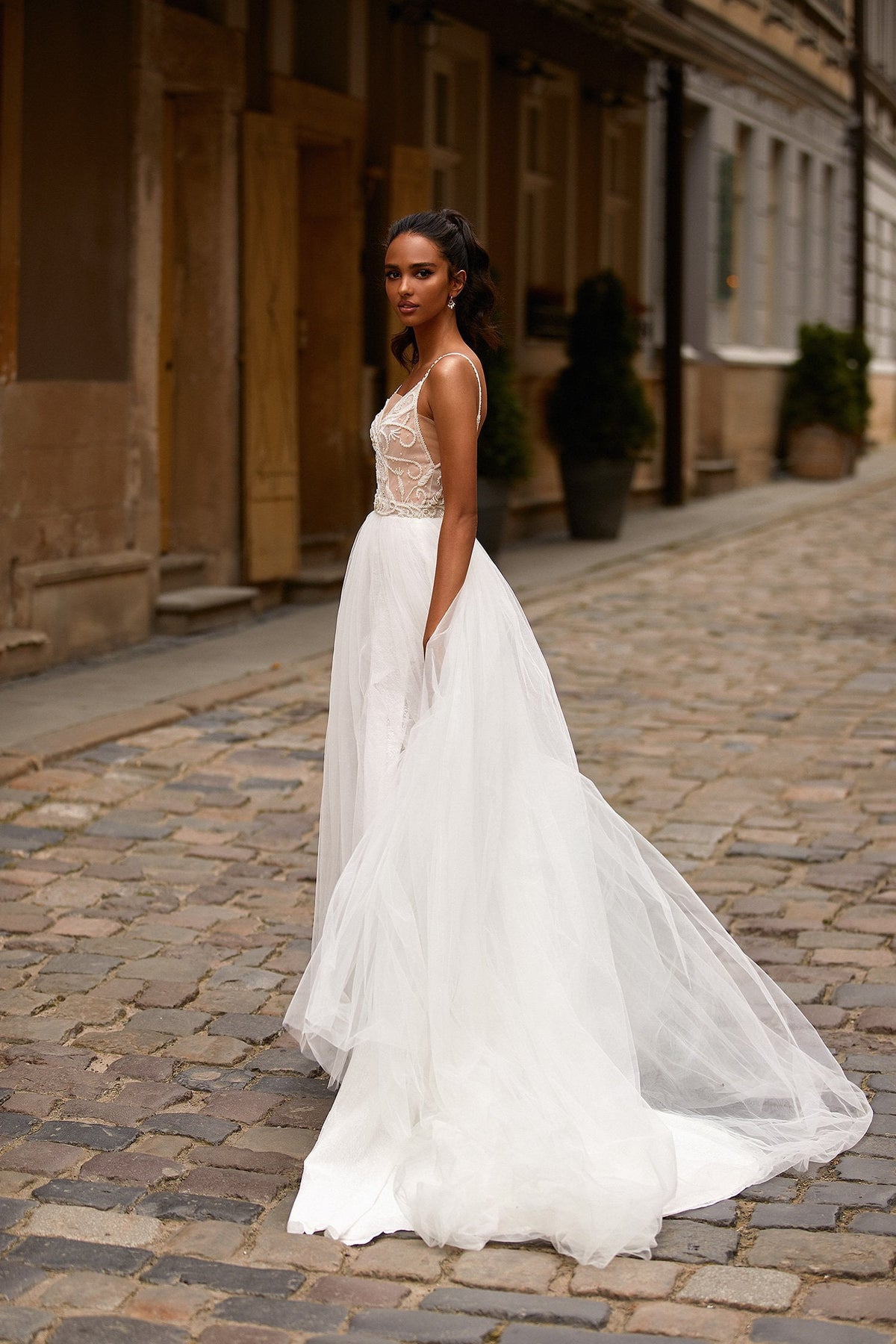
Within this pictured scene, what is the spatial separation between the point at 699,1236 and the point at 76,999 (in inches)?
73.1

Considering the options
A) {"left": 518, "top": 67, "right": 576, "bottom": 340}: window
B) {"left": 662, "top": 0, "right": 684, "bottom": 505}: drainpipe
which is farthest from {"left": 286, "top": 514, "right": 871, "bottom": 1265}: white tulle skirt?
{"left": 662, "top": 0, "right": 684, "bottom": 505}: drainpipe

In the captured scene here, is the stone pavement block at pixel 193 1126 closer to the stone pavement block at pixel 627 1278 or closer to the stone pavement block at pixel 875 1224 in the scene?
the stone pavement block at pixel 627 1278

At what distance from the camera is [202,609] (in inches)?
396

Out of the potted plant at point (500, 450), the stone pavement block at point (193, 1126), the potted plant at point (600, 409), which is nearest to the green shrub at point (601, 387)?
the potted plant at point (600, 409)

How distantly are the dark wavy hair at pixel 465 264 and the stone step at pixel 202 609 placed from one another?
6333 mm

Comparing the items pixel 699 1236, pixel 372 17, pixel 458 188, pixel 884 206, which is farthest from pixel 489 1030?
pixel 884 206

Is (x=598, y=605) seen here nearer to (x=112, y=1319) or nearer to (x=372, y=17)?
(x=372, y=17)

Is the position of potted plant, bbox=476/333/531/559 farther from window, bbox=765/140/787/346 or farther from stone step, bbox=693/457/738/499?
window, bbox=765/140/787/346

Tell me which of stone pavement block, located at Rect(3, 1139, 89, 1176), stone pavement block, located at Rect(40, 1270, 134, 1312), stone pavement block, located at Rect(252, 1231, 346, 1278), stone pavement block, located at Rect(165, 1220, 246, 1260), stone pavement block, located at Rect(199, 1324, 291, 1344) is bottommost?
stone pavement block, located at Rect(199, 1324, 291, 1344)

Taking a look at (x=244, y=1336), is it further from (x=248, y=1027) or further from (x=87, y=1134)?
(x=248, y=1027)

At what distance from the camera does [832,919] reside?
512 cm

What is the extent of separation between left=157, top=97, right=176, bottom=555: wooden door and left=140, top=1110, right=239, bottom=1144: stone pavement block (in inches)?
271

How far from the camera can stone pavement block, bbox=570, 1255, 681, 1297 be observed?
2.97m

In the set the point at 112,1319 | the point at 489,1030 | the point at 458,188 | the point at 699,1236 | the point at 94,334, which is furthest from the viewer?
the point at 458,188
